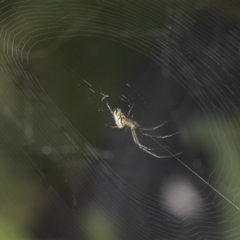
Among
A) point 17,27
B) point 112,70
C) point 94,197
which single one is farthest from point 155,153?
point 17,27

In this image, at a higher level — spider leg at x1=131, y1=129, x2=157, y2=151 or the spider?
the spider

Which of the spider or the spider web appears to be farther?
the spider

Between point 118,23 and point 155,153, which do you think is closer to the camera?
point 118,23

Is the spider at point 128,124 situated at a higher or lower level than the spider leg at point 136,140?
higher

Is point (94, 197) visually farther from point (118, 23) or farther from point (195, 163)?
point (118, 23)

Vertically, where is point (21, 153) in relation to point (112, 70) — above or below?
below

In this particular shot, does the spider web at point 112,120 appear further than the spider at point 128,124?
No

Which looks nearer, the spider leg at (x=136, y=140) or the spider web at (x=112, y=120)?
the spider web at (x=112, y=120)

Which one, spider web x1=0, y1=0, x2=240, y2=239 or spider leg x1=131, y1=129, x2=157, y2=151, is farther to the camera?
spider leg x1=131, y1=129, x2=157, y2=151
